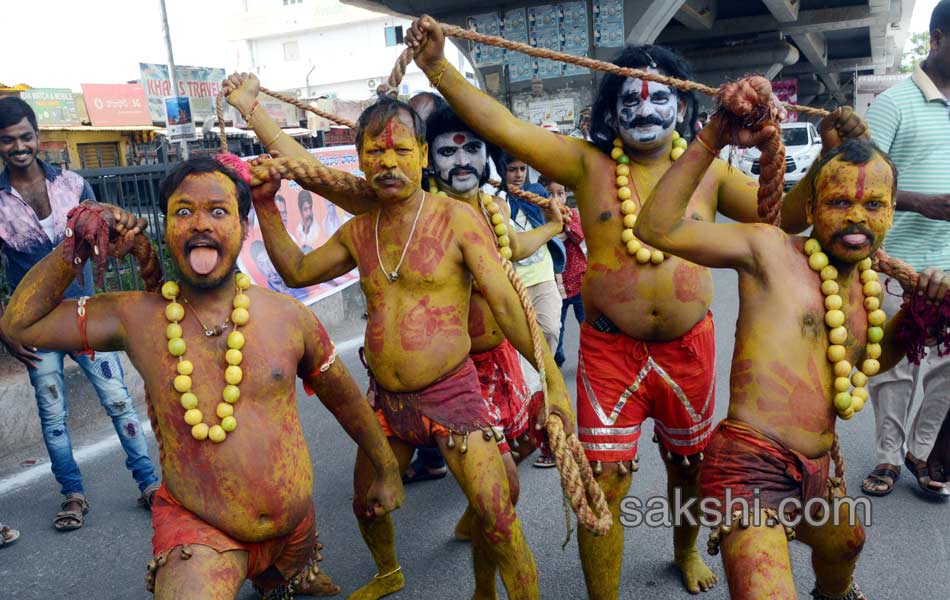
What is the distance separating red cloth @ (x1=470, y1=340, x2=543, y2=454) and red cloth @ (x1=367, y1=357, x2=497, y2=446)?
42 cm

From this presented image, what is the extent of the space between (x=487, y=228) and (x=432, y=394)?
61 centimetres

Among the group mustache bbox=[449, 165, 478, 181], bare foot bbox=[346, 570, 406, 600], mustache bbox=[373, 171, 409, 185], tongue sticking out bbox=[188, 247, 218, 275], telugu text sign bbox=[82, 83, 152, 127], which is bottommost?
bare foot bbox=[346, 570, 406, 600]

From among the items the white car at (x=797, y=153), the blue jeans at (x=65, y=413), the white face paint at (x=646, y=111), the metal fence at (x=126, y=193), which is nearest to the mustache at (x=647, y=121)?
the white face paint at (x=646, y=111)

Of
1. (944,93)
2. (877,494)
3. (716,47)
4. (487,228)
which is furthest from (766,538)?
(716,47)

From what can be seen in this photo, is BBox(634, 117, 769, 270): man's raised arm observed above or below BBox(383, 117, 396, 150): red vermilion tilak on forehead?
below

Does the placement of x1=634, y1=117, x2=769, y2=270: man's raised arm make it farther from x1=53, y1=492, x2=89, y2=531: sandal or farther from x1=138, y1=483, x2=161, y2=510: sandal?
x1=53, y1=492, x2=89, y2=531: sandal

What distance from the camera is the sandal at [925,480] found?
3822mm

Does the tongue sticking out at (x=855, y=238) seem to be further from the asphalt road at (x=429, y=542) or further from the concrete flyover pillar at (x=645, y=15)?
the concrete flyover pillar at (x=645, y=15)

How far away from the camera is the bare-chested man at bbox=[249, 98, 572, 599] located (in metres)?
2.65

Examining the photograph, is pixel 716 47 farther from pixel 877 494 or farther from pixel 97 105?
pixel 877 494

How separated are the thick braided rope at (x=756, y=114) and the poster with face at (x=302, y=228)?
15.2ft

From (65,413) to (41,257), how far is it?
2.53 feet

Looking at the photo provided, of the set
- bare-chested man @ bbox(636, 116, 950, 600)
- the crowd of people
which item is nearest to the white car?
the crowd of people

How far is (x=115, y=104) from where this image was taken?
21.9 meters
